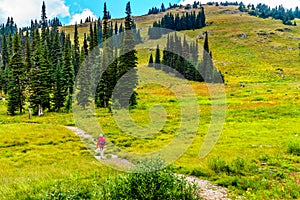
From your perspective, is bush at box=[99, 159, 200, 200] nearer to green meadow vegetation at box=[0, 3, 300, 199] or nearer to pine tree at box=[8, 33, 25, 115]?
green meadow vegetation at box=[0, 3, 300, 199]

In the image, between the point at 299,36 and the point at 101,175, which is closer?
the point at 101,175

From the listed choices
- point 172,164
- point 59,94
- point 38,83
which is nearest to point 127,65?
point 59,94

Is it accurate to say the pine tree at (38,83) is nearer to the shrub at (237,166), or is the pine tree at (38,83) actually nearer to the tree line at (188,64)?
the shrub at (237,166)

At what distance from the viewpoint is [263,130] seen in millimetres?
34500

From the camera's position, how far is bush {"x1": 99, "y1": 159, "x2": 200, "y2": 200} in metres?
13.7

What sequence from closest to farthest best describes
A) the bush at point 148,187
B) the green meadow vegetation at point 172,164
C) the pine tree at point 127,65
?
the bush at point 148,187 → the green meadow vegetation at point 172,164 → the pine tree at point 127,65

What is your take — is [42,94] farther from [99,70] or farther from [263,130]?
[263,130]

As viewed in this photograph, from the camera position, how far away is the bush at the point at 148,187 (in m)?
13.7

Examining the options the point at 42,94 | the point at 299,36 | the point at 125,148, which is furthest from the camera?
the point at 299,36

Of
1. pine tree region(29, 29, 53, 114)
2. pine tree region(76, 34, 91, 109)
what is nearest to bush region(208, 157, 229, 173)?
pine tree region(76, 34, 91, 109)

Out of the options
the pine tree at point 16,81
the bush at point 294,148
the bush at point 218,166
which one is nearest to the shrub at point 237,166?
the bush at point 218,166

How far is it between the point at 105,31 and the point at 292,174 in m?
56.5

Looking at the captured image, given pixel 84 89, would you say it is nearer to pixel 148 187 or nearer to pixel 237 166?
pixel 237 166

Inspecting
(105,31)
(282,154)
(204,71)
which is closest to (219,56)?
(204,71)
